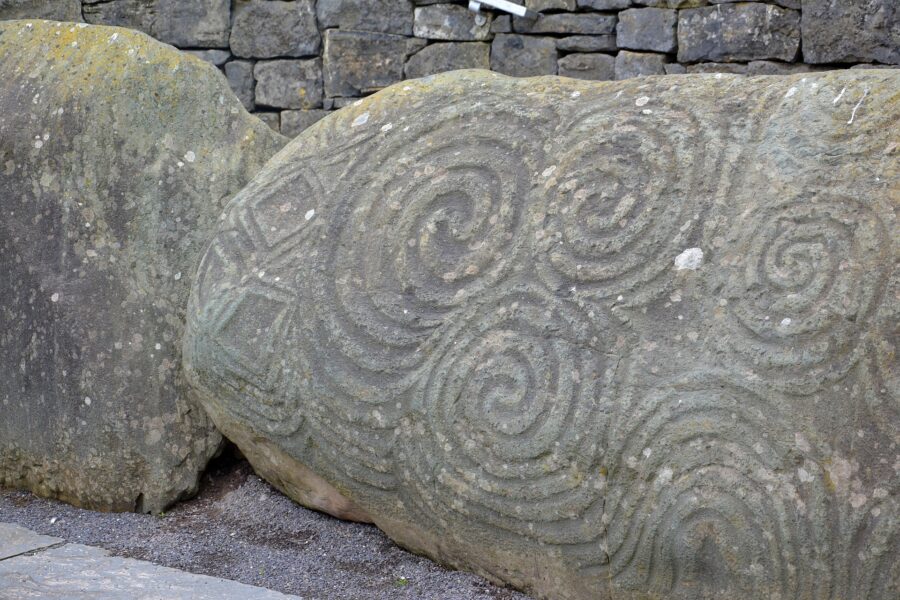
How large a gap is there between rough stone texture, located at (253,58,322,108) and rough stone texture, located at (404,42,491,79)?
725 millimetres

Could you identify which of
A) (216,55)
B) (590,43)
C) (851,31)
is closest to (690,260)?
(851,31)

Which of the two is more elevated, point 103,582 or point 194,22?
point 194,22

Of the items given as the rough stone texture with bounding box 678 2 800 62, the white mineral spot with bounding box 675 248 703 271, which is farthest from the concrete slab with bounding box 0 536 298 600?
the rough stone texture with bounding box 678 2 800 62

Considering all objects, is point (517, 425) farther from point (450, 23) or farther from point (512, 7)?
point (450, 23)

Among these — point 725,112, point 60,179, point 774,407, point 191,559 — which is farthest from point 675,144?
point 60,179

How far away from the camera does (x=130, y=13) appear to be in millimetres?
7984

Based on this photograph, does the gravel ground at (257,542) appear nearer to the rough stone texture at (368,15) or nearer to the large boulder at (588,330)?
the large boulder at (588,330)

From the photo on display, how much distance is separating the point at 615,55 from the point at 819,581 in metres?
5.53

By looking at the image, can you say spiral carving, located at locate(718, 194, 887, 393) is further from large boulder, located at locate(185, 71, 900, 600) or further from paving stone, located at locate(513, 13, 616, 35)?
paving stone, located at locate(513, 13, 616, 35)

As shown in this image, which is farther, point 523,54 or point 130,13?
point 130,13

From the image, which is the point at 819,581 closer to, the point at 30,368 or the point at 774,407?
the point at 774,407

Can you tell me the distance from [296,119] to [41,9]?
2.16m

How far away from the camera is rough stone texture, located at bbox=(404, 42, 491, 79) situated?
7168mm

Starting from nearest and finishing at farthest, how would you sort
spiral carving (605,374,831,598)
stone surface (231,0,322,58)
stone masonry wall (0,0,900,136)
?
spiral carving (605,374,831,598), stone masonry wall (0,0,900,136), stone surface (231,0,322,58)
